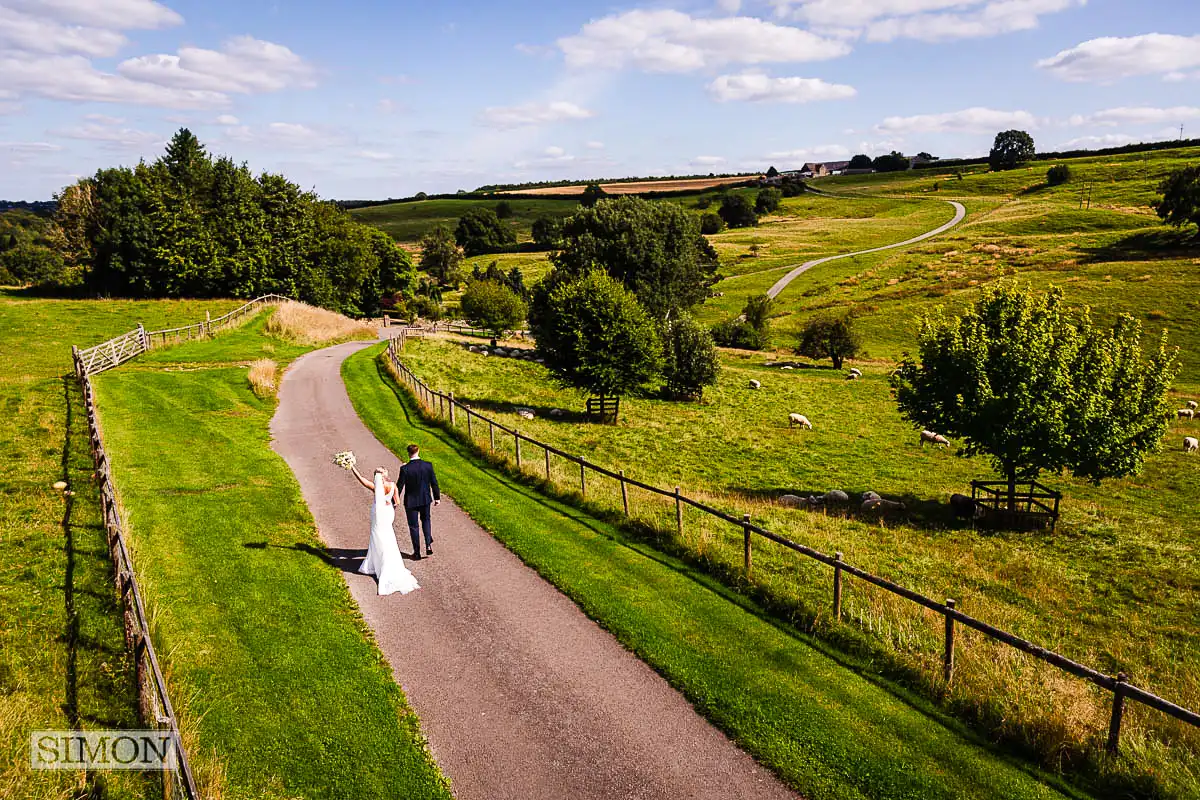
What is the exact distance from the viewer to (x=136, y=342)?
40.5 meters

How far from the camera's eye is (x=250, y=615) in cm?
1182

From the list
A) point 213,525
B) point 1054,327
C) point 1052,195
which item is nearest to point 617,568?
point 213,525

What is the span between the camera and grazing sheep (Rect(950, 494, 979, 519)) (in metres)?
24.2

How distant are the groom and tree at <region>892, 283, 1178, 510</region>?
730 inches

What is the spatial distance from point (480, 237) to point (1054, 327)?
149m

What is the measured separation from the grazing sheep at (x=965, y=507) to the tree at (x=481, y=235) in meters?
148

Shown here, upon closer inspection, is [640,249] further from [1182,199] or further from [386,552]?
[1182,199]

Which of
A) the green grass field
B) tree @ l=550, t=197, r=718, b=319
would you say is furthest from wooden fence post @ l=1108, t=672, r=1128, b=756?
tree @ l=550, t=197, r=718, b=319

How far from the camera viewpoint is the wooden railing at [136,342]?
113 feet

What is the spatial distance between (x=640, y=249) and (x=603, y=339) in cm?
2594

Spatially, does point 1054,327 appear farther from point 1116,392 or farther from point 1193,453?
point 1193,453

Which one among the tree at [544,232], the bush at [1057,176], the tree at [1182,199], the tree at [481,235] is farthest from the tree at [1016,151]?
the tree at [481,235]

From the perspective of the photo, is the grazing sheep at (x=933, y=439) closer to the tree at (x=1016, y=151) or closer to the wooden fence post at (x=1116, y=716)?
the wooden fence post at (x=1116, y=716)

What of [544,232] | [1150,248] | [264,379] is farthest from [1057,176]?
[264,379]
